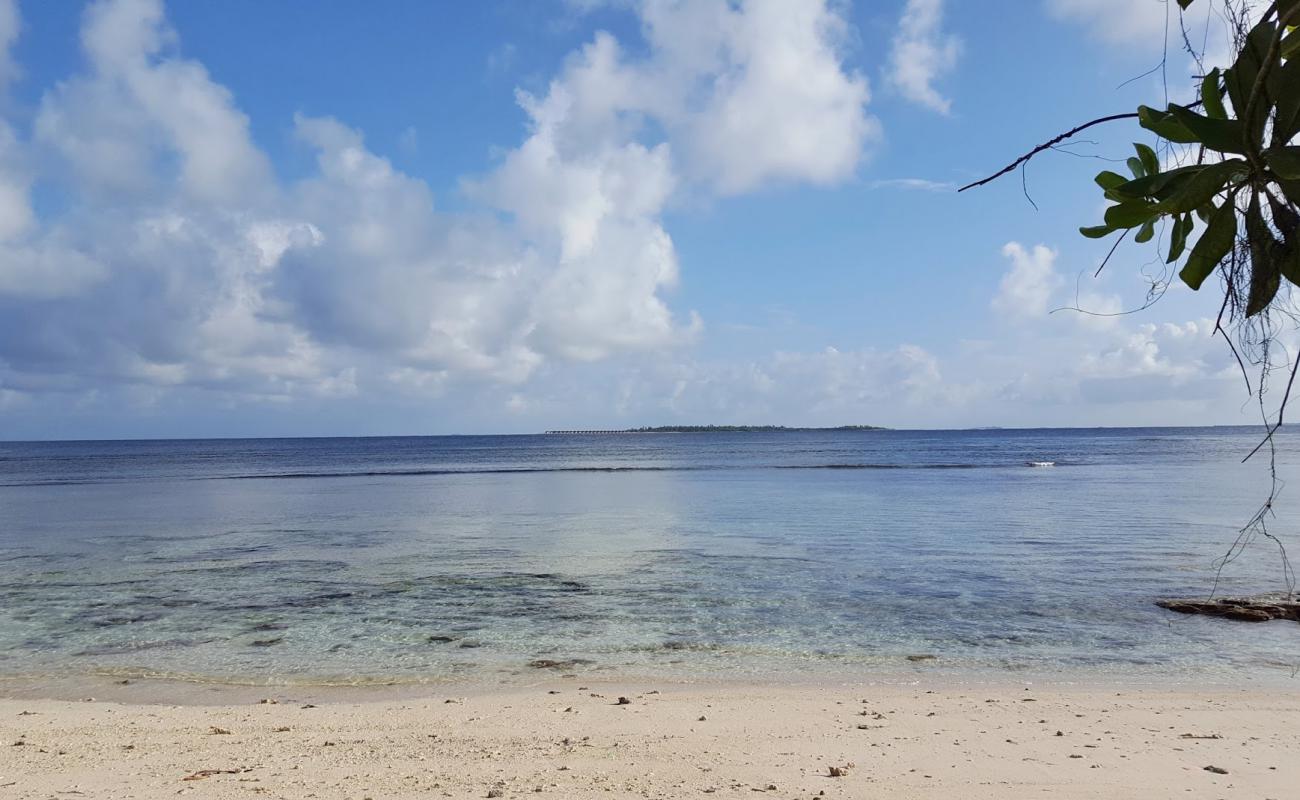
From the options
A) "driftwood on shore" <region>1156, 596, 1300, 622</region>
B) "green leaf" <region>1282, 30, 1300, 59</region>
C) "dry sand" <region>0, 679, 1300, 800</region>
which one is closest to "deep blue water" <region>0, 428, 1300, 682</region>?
"driftwood on shore" <region>1156, 596, 1300, 622</region>

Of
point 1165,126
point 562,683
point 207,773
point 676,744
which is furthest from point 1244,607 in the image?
point 207,773

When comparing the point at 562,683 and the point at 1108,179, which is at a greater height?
the point at 1108,179

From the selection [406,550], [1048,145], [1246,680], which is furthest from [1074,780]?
[406,550]

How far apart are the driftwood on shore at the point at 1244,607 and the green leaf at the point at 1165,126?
1210cm

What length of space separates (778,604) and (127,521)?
2420 cm

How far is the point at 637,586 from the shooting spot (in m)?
14.4

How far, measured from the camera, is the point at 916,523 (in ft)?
79.3

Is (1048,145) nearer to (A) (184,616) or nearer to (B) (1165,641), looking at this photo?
(B) (1165,641)

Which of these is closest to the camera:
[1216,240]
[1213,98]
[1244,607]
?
[1213,98]

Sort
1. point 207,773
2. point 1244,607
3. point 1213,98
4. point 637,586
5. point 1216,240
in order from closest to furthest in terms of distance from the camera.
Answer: point 1213,98 < point 1216,240 < point 207,773 < point 1244,607 < point 637,586

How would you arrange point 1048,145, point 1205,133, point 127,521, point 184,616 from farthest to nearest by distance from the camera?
point 127,521 < point 184,616 < point 1048,145 < point 1205,133

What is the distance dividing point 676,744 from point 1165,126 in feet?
19.1

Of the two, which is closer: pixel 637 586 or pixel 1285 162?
pixel 1285 162

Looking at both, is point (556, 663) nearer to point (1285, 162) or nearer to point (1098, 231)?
point (1098, 231)
